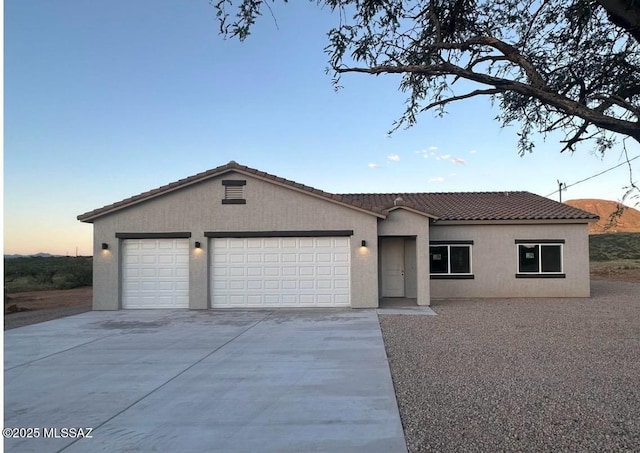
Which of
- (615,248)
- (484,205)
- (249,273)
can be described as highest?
(484,205)

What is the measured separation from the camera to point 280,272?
50.5 feet

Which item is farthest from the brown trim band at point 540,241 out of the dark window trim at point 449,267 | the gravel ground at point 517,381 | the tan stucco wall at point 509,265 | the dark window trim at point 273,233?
the dark window trim at point 273,233

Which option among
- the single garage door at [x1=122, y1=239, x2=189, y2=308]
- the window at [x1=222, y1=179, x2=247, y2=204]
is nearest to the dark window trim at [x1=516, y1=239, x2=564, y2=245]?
the window at [x1=222, y1=179, x2=247, y2=204]

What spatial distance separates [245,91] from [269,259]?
244 inches

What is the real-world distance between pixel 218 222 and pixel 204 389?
921 centimetres

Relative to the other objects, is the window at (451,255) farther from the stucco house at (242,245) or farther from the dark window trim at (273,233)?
the dark window trim at (273,233)

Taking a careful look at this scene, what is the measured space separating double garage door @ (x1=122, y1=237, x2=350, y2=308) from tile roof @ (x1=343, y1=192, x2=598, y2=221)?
240cm

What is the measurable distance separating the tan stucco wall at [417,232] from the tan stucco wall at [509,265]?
2.46 meters

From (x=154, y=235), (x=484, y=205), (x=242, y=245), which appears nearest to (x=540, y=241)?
(x=484, y=205)

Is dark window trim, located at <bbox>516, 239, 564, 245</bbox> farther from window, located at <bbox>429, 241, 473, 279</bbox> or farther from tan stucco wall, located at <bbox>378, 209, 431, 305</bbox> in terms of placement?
tan stucco wall, located at <bbox>378, 209, 431, 305</bbox>

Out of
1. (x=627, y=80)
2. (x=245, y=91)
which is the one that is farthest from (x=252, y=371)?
(x=245, y=91)

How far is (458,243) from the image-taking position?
59.0ft

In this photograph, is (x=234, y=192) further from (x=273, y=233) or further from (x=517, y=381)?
(x=517, y=381)

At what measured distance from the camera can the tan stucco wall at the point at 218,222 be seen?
15.1 m
